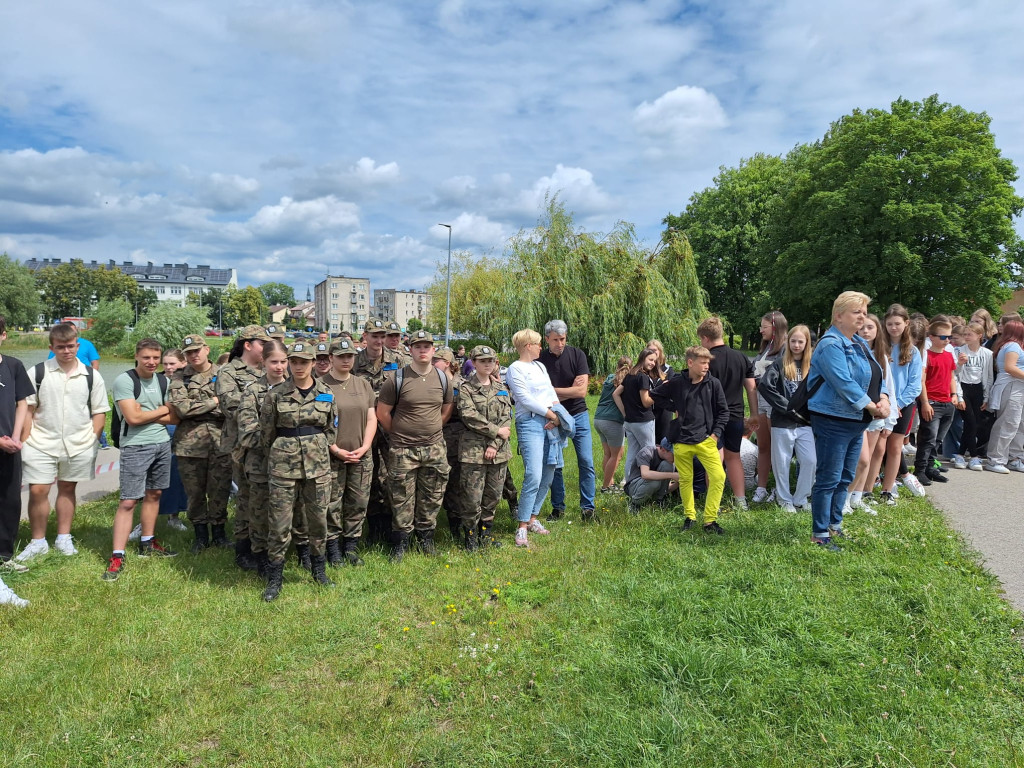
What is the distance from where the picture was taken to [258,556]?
5453mm

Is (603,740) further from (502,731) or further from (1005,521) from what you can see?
(1005,521)

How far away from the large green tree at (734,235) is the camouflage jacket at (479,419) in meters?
34.6

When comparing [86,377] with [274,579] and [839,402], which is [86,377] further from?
[839,402]

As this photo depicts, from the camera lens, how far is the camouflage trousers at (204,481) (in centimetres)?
581

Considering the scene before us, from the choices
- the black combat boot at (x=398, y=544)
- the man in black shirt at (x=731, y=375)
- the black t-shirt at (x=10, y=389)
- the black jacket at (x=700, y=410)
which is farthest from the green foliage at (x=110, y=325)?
the black jacket at (x=700, y=410)

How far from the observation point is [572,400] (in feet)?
22.7

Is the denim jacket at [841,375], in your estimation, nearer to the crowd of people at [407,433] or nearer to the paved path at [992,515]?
the crowd of people at [407,433]

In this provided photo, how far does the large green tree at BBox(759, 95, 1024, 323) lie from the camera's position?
79.6 ft

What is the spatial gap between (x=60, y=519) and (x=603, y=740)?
17.6ft

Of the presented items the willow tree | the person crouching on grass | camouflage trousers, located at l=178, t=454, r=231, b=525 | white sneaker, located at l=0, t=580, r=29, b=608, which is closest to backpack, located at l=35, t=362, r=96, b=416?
camouflage trousers, located at l=178, t=454, r=231, b=525

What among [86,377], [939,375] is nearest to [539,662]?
[86,377]

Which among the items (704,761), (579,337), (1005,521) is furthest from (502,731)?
(579,337)

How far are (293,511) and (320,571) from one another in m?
0.55

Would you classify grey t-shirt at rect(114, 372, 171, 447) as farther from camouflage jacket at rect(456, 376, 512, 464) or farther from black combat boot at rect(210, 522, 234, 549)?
camouflage jacket at rect(456, 376, 512, 464)
